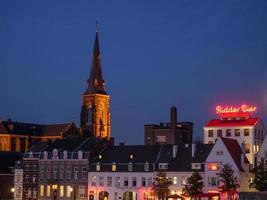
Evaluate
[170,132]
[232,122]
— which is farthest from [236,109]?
[170,132]

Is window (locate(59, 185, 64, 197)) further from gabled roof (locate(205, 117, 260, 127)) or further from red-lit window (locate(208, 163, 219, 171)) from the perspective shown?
gabled roof (locate(205, 117, 260, 127))

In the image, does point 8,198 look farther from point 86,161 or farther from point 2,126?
point 2,126

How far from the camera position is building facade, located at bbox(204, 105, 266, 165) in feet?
427

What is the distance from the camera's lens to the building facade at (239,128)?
13012cm

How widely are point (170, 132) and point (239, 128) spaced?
54.9m

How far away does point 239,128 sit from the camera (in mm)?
134000

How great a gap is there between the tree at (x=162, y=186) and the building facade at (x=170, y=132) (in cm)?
7684

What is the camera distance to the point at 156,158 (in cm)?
11419

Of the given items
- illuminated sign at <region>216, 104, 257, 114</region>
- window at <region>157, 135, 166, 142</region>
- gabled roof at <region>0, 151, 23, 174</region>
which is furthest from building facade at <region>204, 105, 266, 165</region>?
window at <region>157, 135, 166, 142</region>

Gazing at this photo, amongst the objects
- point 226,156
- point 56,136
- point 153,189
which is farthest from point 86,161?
point 56,136

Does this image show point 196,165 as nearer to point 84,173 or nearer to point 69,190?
point 84,173

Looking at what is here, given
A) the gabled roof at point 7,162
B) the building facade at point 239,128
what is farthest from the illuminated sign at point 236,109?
the gabled roof at point 7,162

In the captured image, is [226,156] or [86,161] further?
[86,161]

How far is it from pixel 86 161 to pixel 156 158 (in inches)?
Answer: 595
